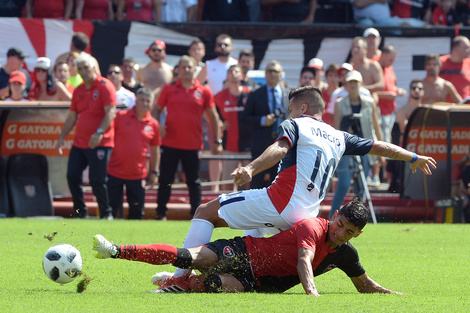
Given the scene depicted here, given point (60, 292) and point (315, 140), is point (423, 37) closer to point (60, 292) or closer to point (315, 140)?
point (315, 140)

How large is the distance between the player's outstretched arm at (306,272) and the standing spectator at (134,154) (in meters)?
7.19

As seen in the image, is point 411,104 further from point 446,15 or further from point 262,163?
point 262,163

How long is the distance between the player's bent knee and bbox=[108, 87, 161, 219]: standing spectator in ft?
22.3

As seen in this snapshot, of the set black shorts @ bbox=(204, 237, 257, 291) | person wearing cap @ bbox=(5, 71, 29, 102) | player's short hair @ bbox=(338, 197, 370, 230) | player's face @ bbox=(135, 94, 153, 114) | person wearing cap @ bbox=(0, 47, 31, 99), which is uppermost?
person wearing cap @ bbox=(0, 47, 31, 99)

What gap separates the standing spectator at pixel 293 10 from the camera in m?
18.2

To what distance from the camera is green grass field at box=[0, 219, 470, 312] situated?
20.0ft

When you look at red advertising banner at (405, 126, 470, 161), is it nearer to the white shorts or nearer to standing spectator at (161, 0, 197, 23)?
standing spectator at (161, 0, 197, 23)

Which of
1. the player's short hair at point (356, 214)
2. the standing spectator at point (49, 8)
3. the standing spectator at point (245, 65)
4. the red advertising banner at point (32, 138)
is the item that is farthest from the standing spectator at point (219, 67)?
the player's short hair at point (356, 214)

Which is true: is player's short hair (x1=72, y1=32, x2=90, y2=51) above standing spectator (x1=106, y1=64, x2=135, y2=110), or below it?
above

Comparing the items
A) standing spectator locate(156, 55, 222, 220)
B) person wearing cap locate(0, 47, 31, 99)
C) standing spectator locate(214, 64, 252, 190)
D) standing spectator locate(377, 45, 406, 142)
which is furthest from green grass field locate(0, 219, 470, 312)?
standing spectator locate(377, 45, 406, 142)

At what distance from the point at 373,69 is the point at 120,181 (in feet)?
17.1

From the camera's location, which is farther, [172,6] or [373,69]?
[172,6]

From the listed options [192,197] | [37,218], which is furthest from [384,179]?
[37,218]

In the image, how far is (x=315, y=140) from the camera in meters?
7.05
